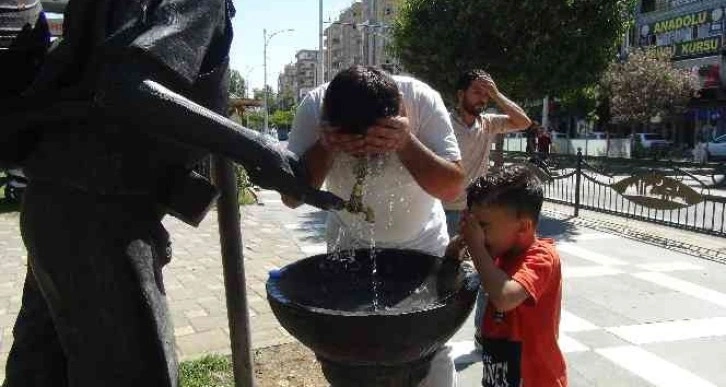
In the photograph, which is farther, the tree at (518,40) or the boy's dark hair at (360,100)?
the tree at (518,40)

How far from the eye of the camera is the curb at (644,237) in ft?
23.6

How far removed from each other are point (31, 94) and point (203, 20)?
0.58 metres

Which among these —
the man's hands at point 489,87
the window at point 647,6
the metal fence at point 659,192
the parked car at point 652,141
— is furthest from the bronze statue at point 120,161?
the window at point 647,6

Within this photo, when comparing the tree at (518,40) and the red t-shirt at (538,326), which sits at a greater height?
the tree at (518,40)

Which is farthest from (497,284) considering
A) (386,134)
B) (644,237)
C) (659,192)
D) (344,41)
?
(344,41)

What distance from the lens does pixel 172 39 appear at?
5.21ft

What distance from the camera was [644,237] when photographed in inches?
321

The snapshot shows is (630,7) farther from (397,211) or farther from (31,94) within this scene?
(31,94)

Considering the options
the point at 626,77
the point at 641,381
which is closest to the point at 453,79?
the point at 641,381

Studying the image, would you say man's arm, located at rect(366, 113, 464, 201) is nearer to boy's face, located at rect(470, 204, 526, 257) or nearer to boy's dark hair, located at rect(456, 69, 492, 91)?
boy's face, located at rect(470, 204, 526, 257)

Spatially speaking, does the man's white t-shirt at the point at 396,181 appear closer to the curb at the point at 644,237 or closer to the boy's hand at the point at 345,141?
the boy's hand at the point at 345,141

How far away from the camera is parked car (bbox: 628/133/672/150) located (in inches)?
1089

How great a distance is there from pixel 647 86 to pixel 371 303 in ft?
82.9

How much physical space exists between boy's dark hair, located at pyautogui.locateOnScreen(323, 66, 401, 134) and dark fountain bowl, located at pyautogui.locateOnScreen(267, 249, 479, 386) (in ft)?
1.81
